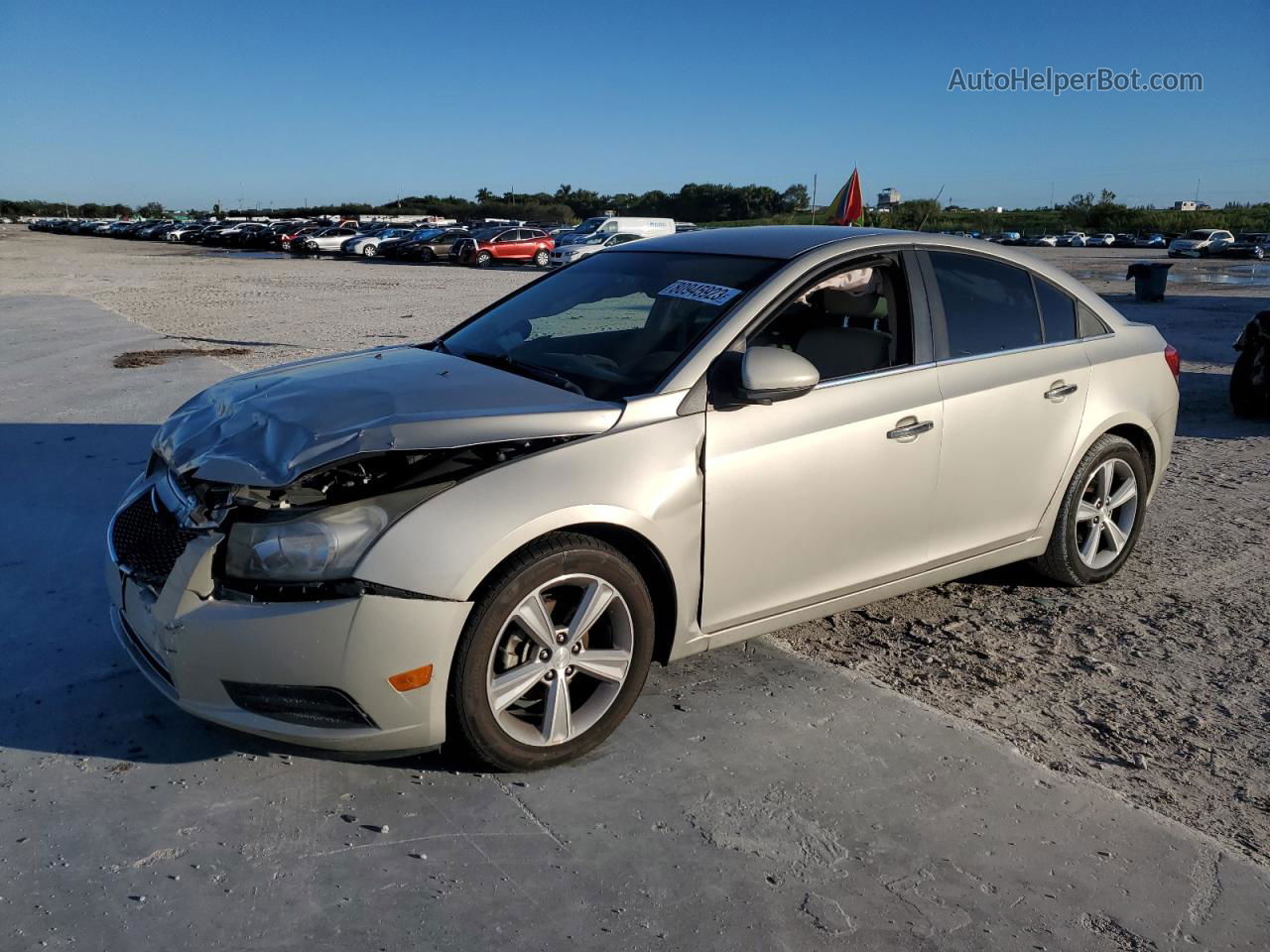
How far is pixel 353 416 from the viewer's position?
332 cm

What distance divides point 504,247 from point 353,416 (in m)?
35.9

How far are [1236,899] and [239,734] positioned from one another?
117 inches

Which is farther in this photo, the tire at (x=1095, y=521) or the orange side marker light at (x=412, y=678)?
the tire at (x=1095, y=521)

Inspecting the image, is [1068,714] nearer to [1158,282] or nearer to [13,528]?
[13,528]

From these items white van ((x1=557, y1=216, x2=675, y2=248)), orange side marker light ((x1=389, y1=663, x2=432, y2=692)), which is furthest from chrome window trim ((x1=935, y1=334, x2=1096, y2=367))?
white van ((x1=557, y1=216, x2=675, y2=248))

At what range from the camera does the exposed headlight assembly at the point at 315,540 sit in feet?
9.50

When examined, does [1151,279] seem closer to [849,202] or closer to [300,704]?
[849,202]

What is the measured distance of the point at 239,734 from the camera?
341 centimetres

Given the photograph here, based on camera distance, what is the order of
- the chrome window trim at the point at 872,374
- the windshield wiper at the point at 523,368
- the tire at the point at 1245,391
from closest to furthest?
the windshield wiper at the point at 523,368 < the chrome window trim at the point at 872,374 < the tire at the point at 1245,391

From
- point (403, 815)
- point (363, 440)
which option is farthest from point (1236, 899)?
point (363, 440)

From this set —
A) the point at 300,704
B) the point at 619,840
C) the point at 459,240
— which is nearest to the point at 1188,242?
the point at 459,240

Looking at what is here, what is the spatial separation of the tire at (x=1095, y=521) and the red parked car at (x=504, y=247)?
3468cm

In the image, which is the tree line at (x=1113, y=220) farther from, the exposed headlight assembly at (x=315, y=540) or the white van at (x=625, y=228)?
the exposed headlight assembly at (x=315, y=540)

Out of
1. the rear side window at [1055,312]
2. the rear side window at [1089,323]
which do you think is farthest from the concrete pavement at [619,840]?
the rear side window at [1089,323]
